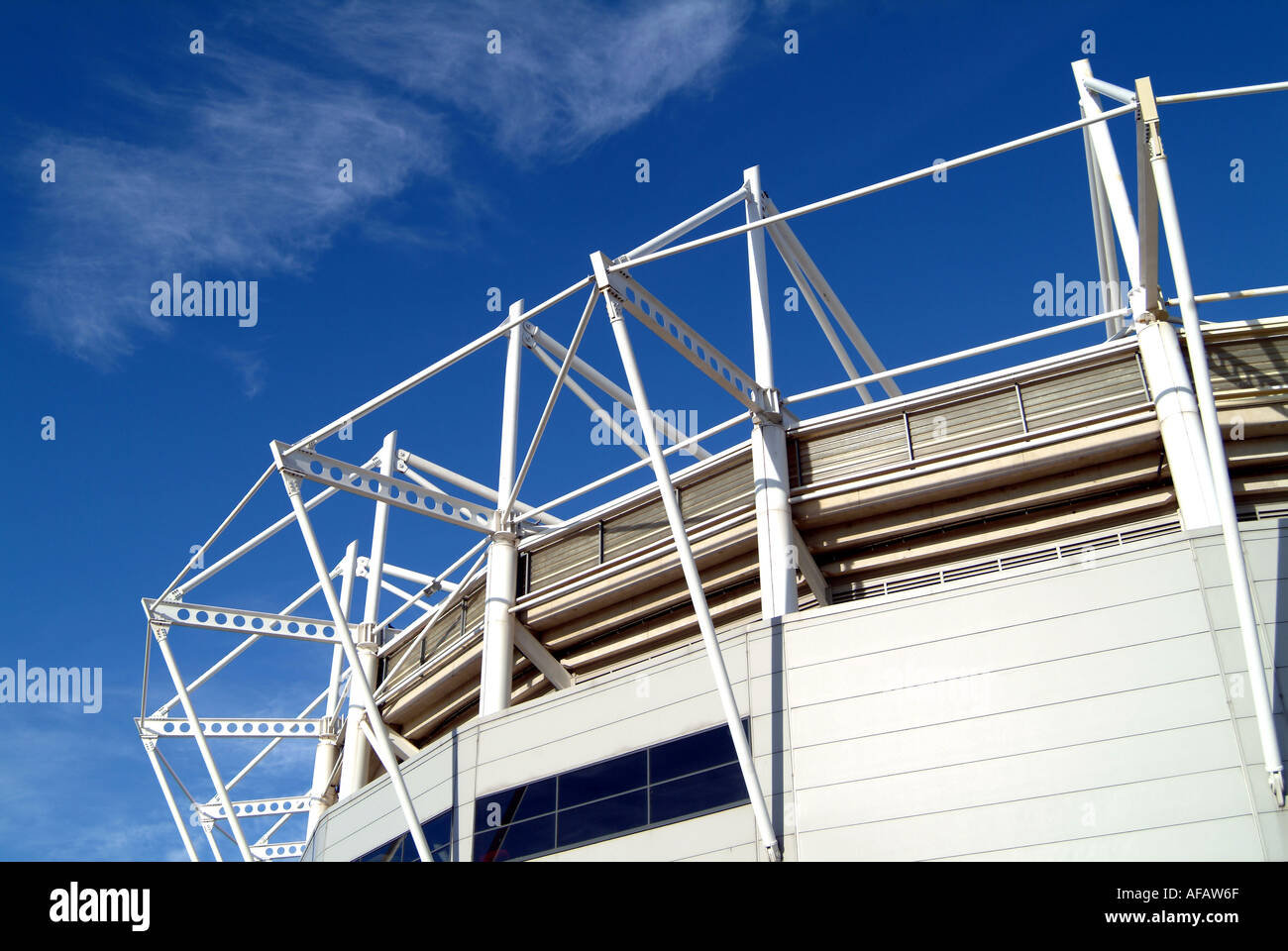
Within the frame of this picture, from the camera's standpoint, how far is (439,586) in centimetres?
3319

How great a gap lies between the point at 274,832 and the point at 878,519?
3212cm

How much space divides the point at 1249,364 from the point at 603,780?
13.0m

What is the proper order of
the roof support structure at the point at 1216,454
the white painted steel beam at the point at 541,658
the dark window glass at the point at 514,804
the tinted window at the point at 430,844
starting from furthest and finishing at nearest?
the white painted steel beam at the point at 541,658 → the tinted window at the point at 430,844 → the dark window glass at the point at 514,804 → the roof support structure at the point at 1216,454

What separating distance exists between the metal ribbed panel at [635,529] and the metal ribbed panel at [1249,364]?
35.0 ft

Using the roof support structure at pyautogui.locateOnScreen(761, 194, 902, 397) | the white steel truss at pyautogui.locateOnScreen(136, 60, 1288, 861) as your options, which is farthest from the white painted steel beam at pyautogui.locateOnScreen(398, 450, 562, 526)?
the roof support structure at pyautogui.locateOnScreen(761, 194, 902, 397)

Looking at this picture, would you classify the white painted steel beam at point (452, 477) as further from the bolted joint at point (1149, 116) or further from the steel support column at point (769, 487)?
the bolted joint at point (1149, 116)

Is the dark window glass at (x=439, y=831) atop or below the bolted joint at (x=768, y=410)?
below

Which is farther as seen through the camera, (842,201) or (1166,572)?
(842,201)

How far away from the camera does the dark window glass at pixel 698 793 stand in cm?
1678

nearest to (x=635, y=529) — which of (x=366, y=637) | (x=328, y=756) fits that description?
(x=366, y=637)

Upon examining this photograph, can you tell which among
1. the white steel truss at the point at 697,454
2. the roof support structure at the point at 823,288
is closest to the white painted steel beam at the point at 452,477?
the white steel truss at the point at 697,454
